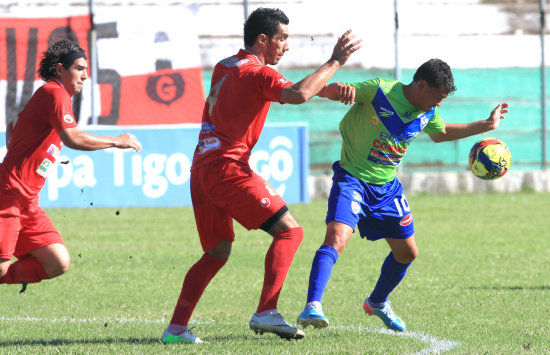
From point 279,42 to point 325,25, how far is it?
48.9ft

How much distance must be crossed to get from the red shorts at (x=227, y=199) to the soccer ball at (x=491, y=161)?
219 centimetres

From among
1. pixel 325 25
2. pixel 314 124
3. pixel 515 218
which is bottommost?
pixel 515 218

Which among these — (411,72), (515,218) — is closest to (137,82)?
(411,72)

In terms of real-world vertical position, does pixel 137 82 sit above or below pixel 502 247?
above

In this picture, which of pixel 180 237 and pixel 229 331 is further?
pixel 180 237

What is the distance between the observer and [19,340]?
649 cm

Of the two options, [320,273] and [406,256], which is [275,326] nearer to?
[320,273]

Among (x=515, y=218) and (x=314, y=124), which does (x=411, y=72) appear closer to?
(x=314, y=124)

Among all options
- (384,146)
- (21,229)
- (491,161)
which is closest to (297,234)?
(384,146)

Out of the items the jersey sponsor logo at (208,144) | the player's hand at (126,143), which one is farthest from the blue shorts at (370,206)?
the player's hand at (126,143)

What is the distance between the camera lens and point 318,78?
5.85 metres

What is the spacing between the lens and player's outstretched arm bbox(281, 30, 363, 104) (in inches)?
227

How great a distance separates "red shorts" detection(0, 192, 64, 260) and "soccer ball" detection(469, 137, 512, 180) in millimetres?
3357

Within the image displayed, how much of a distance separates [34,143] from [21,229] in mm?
643
